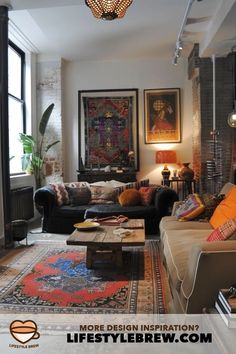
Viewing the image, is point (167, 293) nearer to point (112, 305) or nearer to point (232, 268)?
point (112, 305)

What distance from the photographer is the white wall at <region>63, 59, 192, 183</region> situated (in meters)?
7.15

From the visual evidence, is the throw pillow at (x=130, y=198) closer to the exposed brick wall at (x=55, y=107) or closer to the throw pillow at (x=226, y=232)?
the exposed brick wall at (x=55, y=107)

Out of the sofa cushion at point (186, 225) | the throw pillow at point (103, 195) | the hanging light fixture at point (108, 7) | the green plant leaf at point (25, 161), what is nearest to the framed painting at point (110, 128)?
the green plant leaf at point (25, 161)

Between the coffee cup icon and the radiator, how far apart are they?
10.9 ft

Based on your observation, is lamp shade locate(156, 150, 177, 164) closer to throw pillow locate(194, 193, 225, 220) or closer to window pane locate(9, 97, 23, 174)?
window pane locate(9, 97, 23, 174)

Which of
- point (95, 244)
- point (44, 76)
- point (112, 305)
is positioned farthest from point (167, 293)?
point (44, 76)

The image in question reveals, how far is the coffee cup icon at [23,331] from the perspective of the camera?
2074 mm

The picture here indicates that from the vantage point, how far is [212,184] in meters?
6.14

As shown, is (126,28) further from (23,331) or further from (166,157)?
(23,331)

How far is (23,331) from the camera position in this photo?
83.4 inches

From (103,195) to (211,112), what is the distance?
8.26 ft

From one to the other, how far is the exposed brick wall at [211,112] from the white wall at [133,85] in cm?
82

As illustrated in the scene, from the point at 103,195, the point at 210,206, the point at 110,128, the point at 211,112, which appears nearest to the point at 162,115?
the point at 110,128

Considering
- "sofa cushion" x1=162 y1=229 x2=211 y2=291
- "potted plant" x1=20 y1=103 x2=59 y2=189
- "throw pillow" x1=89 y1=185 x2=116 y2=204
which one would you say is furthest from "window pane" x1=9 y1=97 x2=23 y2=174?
"sofa cushion" x1=162 y1=229 x2=211 y2=291
